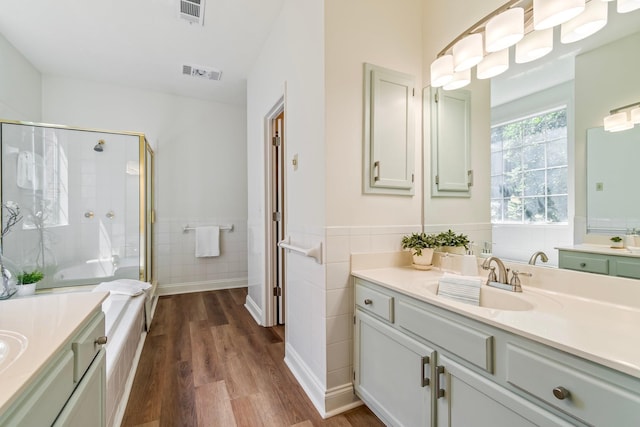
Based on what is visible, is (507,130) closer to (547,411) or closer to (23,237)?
(547,411)

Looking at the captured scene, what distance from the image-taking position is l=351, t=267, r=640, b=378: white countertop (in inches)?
26.8

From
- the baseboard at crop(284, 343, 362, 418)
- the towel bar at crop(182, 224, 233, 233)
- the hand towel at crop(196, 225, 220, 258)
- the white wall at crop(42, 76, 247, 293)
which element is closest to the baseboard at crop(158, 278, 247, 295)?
the white wall at crop(42, 76, 247, 293)

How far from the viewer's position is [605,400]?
660 millimetres

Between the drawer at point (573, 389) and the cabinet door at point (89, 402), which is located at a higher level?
the drawer at point (573, 389)

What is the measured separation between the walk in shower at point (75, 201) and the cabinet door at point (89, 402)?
2.26 metres

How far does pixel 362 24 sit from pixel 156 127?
10.5 ft

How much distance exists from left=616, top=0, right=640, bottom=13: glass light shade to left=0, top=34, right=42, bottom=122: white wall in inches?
167

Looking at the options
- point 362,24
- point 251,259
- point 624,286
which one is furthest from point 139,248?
point 624,286

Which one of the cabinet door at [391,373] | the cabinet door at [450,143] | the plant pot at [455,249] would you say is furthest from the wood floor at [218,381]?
the cabinet door at [450,143]

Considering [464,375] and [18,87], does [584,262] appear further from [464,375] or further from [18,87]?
[18,87]

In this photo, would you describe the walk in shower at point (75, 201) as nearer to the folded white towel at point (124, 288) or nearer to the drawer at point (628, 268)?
the folded white towel at point (124, 288)

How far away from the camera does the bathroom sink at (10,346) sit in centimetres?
65

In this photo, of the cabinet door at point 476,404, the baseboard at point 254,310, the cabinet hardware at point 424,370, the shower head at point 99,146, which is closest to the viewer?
the cabinet door at point 476,404

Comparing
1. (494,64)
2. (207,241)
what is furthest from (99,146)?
(494,64)
